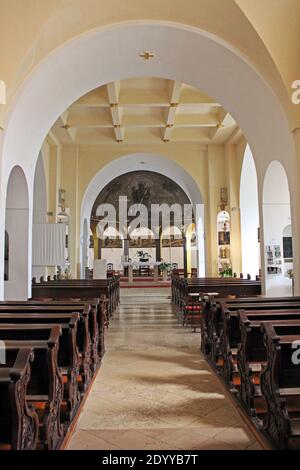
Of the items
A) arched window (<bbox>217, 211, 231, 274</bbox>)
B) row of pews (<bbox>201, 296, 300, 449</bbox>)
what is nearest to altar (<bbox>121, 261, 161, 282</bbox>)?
arched window (<bbox>217, 211, 231, 274</bbox>)

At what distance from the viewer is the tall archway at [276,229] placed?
8266 mm

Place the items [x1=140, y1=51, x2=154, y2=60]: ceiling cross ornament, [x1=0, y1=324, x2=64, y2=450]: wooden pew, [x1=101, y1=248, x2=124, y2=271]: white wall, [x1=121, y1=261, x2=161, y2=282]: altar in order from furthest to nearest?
[x1=101, y1=248, x2=124, y2=271]: white wall
[x1=121, y1=261, x2=161, y2=282]: altar
[x1=140, y1=51, x2=154, y2=60]: ceiling cross ornament
[x1=0, y1=324, x2=64, y2=450]: wooden pew

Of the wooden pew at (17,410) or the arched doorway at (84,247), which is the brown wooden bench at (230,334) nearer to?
the wooden pew at (17,410)

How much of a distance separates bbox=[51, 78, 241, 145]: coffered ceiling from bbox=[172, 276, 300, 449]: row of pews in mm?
7557

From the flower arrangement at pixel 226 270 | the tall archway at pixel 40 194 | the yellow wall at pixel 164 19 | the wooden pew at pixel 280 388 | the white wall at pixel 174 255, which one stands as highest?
the yellow wall at pixel 164 19

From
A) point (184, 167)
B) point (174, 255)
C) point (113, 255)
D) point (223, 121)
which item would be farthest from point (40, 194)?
point (174, 255)

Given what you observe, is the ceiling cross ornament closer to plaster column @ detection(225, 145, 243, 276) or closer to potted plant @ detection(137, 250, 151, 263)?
plaster column @ detection(225, 145, 243, 276)

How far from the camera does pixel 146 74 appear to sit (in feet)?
27.3

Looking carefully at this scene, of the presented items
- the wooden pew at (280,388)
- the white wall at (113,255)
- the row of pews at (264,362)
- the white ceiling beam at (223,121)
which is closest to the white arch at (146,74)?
the row of pews at (264,362)

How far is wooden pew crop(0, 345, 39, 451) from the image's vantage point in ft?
6.63

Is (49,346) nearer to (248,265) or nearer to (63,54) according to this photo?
(63,54)

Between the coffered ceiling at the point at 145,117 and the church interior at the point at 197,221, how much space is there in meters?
0.06

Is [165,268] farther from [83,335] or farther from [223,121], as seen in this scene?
[83,335]

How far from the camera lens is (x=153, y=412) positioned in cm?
360
